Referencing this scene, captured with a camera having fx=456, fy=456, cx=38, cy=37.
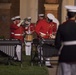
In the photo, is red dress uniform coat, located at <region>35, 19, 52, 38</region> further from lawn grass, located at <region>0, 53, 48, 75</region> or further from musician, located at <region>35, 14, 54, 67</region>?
lawn grass, located at <region>0, 53, 48, 75</region>

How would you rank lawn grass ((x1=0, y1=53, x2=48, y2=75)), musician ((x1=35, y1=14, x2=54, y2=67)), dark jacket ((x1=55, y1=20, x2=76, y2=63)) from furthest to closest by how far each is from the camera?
1. musician ((x1=35, y1=14, x2=54, y2=67))
2. lawn grass ((x1=0, y1=53, x2=48, y2=75))
3. dark jacket ((x1=55, y1=20, x2=76, y2=63))

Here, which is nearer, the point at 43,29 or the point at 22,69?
the point at 22,69

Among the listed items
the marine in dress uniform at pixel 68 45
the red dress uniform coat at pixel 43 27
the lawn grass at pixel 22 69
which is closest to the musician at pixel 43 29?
the red dress uniform coat at pixel 43 27

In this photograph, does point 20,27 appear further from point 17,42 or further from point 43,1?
point 43,1

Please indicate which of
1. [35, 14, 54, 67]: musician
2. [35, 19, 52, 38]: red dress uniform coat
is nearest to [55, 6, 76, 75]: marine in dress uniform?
[35, 14, 54, 67]: musician

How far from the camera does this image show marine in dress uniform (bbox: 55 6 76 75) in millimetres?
8273

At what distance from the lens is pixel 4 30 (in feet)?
81.6

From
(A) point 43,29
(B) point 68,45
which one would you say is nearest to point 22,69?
(A) point 43,29

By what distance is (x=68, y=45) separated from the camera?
8320 mm

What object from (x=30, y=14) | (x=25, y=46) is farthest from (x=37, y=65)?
(x=30, y=14)

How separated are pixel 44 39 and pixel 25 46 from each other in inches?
181

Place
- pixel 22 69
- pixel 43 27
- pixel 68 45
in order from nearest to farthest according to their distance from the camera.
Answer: pixel 68 45 → pixel 22 69 → pixel 43 27

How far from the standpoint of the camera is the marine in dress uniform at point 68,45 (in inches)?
326

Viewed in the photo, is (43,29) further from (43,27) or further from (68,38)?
(68,38)
